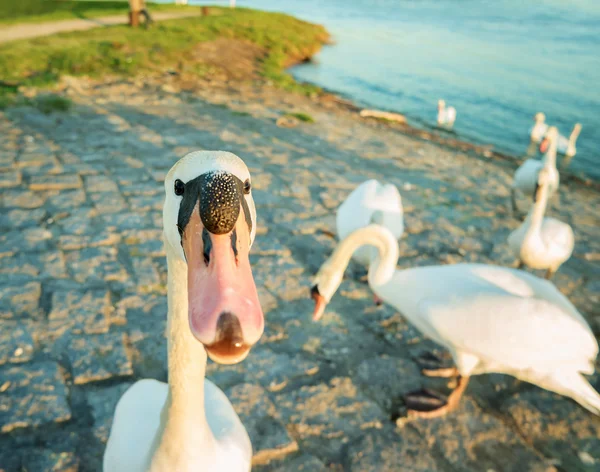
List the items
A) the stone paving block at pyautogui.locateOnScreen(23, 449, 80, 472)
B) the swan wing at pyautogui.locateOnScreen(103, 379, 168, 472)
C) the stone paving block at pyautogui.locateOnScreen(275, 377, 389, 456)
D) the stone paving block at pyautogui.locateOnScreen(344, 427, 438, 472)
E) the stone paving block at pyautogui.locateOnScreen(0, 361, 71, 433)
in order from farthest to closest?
the stone paving block at pyautogui.locateOnScreen(275, 377, 389, 456) < the stone paving block at pyautogui.locateOnScreen(344, 427, 438, 472) < the stone paving block at pyautogui.locateOnScreen(0, 361, 71, 433) < the stone paving block at pyautogui.locateOnScreen(23, 449, 80, 472) < the swan wing at pyautogui.locateOnScreen(103, 379, 168, 472)

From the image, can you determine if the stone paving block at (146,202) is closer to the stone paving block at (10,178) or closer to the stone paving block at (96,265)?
the stone paving block at (96,265)

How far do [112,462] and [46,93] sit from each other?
8.77 meters

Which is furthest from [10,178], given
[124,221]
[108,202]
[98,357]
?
[98,357]

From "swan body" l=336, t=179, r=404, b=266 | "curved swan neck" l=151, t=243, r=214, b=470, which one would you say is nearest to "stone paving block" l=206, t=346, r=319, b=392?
"curved swan neck" l=151, t=243, r=214, b=470

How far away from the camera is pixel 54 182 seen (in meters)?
5.76

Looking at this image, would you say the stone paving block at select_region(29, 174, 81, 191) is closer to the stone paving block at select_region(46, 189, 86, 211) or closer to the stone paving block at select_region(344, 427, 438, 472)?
the stone paving block at select_region(46, 189, 86, 211)

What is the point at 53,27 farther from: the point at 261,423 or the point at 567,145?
the point at 261,423

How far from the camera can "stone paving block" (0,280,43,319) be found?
146 inches

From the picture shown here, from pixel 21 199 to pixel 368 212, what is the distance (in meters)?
3.72

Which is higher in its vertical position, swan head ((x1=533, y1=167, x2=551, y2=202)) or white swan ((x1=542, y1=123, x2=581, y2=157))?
swan head ((x1=533, y1=167, x2=551, y2=202))

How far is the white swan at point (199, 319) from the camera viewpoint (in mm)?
1251

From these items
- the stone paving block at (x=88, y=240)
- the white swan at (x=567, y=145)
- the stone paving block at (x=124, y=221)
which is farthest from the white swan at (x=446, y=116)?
the stone paving block at (x=88, y=240)

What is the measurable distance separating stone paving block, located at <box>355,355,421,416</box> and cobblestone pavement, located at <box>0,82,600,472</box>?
16 millimetres

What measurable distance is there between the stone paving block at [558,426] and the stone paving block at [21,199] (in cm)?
490
